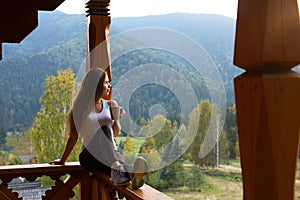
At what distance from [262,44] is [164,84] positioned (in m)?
3.46

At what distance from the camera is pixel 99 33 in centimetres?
333

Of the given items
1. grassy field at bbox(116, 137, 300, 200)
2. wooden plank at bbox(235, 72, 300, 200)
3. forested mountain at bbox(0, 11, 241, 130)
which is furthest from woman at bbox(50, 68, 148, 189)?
forested mountain at bbox(0, 11, 241, 130)

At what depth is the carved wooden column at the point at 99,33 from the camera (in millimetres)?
3314

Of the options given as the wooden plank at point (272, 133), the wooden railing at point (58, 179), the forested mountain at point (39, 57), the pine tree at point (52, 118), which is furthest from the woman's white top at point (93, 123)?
the pine tree at point (52, 118)

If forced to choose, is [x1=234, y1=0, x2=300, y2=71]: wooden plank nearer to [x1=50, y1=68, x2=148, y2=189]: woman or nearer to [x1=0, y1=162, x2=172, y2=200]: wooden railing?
[x1=50, y1=68, x2=148, y2=189]: woman

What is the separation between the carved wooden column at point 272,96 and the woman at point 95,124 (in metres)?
1.83

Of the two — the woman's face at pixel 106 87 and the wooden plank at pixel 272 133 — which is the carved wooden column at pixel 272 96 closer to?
the wooden plank at pixel 272 133

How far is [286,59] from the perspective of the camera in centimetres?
102

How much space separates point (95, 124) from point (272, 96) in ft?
7.15

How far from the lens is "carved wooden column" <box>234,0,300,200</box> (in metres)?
1.01

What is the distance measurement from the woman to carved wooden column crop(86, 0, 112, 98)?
0.55 feet

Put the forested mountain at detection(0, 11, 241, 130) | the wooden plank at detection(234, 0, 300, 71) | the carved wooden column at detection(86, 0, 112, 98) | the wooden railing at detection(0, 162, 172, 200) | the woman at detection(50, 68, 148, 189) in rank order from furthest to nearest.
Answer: the forested mountain at detection(0, 11, 241, 130), the carved wooden column at detection(86, 0, 112, 98), the wooden railing at detection(0, 162, 172, 200), the woman at detection(50, 68, 148, 189), the wooden plank at detection(234, 0, 300, 71)

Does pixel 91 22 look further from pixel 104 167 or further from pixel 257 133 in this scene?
pixel 257 133

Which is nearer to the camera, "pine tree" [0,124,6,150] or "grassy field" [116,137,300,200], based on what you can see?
"grassy field" [116,137,300,200]
